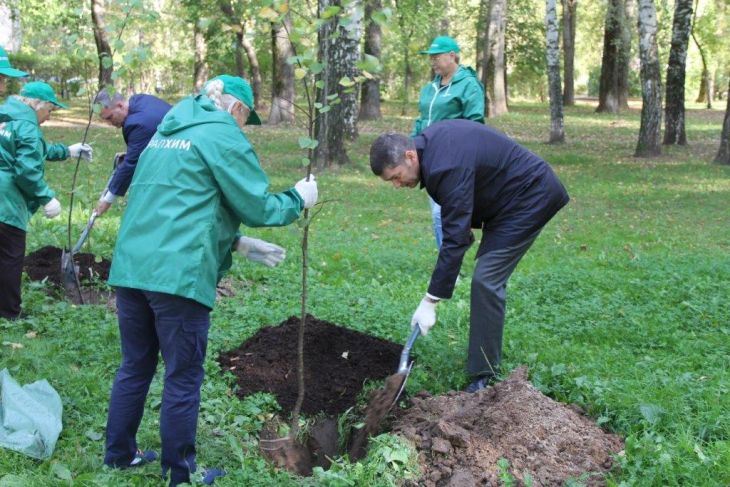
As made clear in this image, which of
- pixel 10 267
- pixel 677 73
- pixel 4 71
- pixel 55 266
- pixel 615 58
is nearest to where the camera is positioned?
pixel 4 71

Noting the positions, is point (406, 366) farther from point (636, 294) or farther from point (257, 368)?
point (636, 294)

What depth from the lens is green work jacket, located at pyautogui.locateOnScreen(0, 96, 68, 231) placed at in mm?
5371

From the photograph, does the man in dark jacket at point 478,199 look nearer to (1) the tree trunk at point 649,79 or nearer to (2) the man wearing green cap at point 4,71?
(2) the man wearing green cap at point 4,71

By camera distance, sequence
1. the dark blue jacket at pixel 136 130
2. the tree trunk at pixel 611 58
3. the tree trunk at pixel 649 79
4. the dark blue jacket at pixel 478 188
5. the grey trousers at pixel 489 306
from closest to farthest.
Answer: the dark blue jacket at pixel 478 188 < the grey trousers at pixel 489 306 < the dark blue jacket at pixel 136 130 < the tree trunk at pixel 649 79 < the tree trunk at pixel 611 58

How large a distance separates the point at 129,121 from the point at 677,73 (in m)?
13.0

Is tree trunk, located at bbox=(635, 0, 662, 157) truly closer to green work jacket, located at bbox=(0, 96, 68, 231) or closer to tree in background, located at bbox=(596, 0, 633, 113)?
tree in background, located at bbox=(596, 0, 633, 113)

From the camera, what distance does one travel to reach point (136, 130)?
5.68 meters

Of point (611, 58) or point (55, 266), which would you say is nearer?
point (55, 266)

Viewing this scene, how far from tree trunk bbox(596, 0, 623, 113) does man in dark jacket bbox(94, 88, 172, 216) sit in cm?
2230

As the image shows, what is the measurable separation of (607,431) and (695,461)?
0.58 metres

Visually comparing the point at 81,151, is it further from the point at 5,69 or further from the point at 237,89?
the point at 237,89

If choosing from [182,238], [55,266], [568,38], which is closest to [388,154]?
[182,238]

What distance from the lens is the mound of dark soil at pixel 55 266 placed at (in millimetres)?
6625

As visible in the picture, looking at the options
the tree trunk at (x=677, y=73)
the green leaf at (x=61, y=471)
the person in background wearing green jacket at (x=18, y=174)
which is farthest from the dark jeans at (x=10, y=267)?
the tree trunk at (x=677, y=73)
